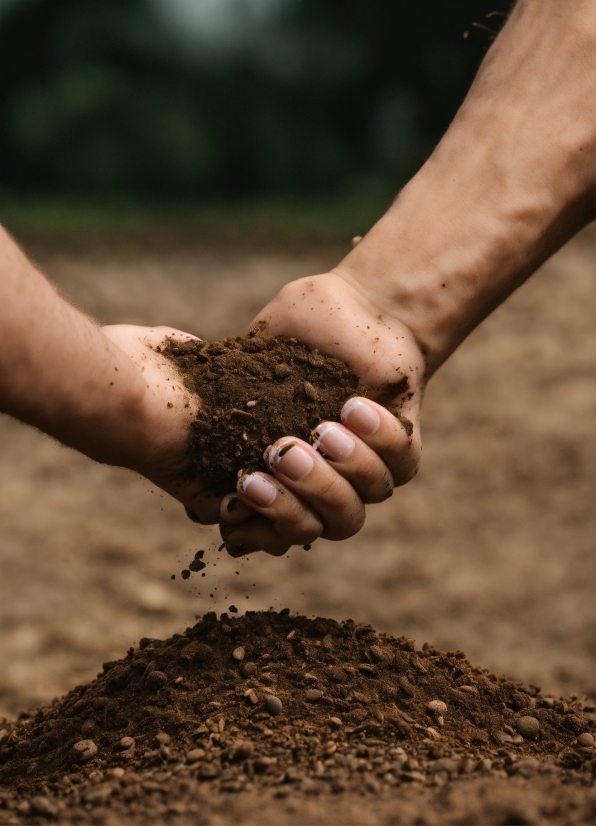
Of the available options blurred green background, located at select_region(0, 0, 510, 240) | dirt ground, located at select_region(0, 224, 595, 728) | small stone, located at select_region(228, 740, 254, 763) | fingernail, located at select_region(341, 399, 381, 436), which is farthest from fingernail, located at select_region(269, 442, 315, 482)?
blurred green background, located at select_region(0, 0, 510, 240)

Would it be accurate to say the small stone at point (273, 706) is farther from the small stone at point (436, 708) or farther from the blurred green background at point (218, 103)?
the blurred green background at point (218, 103)

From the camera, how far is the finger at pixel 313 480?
5.38ft

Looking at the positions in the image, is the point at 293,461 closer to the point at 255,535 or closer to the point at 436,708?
the point at 255,535

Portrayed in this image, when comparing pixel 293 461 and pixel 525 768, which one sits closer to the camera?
pixel 525 768

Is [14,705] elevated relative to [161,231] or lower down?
lower down

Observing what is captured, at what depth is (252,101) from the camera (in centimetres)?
733

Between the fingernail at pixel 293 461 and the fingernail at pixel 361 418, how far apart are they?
10cm

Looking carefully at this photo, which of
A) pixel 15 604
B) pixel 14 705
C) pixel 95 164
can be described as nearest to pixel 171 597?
pixel 15 604

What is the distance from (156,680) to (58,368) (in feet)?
1.83

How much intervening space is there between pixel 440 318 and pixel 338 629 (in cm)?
63

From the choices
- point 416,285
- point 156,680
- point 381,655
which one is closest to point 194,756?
point 156,680

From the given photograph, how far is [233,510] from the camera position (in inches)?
68.4

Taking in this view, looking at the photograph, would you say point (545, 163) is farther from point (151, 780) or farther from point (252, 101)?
Result: point (252, 101)

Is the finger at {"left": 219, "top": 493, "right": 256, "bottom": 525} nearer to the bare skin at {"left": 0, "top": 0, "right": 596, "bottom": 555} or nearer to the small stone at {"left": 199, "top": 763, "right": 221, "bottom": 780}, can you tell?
the bare skin at {"left": 0, "top": 0, "right": 596, "bottom": 555}
